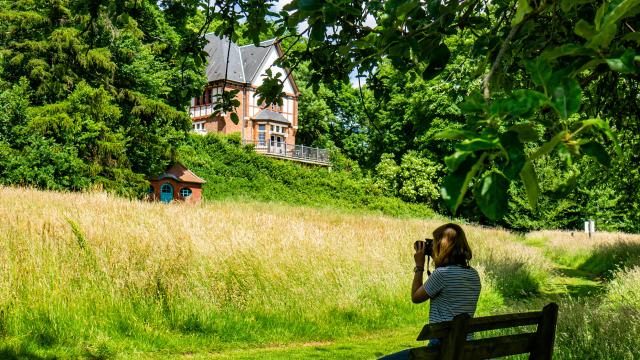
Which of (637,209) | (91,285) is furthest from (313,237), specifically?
(637,209)

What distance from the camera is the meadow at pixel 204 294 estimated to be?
632cm

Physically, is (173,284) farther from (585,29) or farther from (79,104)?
(79,104)

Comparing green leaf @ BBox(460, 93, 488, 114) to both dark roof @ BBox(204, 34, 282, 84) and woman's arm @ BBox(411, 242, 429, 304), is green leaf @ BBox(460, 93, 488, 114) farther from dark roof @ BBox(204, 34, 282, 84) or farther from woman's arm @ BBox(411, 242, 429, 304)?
dark roof @ BBox(204, 34, 282, 84)

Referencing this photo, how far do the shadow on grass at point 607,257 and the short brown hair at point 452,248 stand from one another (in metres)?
12.7

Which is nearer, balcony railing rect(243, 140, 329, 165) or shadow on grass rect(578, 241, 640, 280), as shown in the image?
shadow on grass rect(578, 241, 640, 280)

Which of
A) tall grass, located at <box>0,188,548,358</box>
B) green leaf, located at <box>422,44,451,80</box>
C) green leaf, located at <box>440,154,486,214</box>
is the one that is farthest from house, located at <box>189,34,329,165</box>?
green leaf, located at <box>440,154,486,214</box>

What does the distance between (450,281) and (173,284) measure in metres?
4.34

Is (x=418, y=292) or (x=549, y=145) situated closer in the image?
(x=549, y=145)

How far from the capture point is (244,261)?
8531mm

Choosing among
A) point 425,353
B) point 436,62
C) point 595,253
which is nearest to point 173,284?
point 425,353

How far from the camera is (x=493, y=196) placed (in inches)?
43.4


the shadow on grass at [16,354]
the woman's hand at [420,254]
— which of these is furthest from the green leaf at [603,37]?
the shadow on grass at [16,354]

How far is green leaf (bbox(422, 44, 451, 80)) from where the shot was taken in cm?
224

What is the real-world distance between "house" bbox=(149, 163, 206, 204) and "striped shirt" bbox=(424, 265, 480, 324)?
93.6 feet
